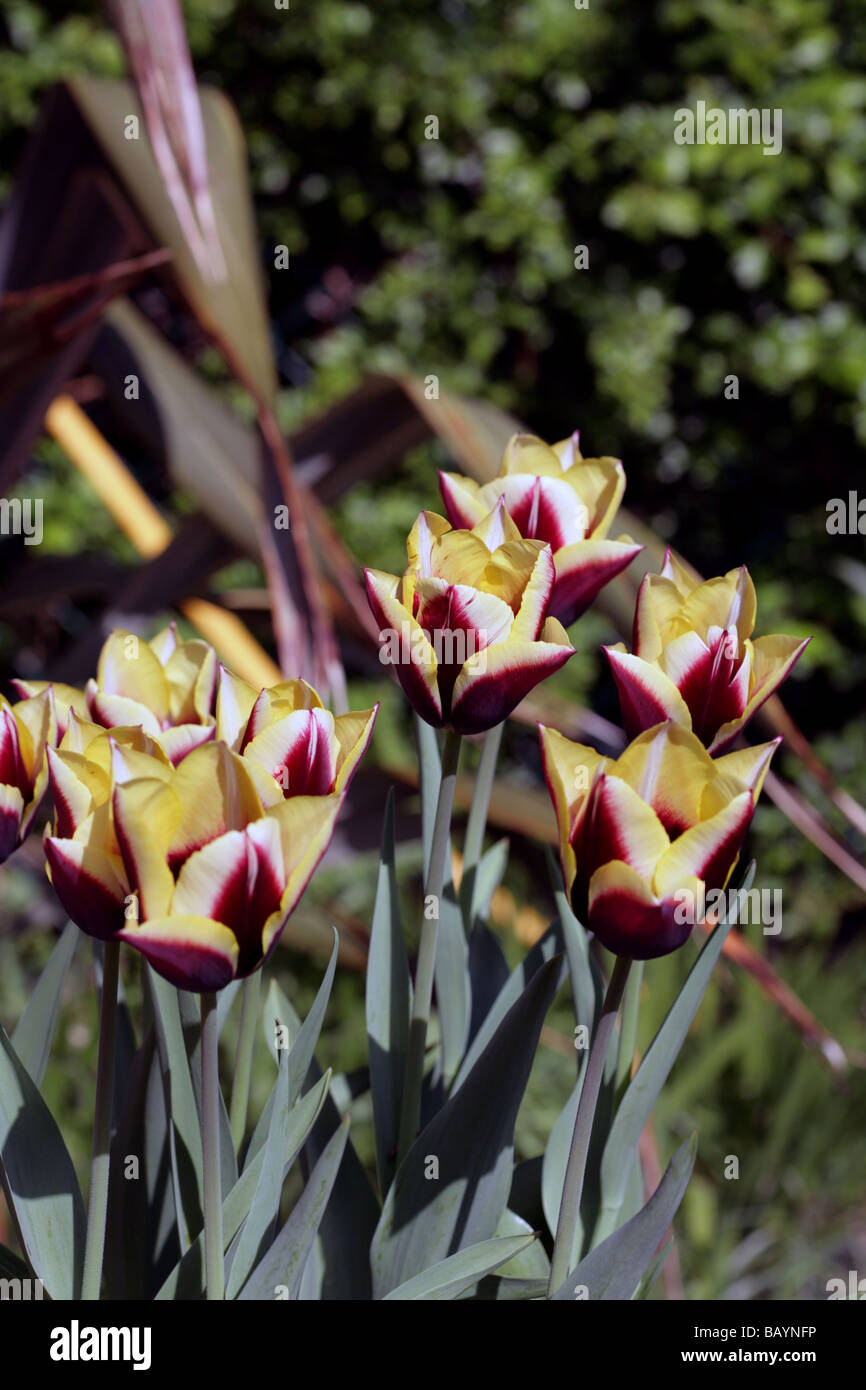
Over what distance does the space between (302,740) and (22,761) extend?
0.09m

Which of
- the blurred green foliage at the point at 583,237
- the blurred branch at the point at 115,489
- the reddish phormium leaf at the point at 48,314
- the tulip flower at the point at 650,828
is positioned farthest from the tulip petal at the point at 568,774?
the blurred green foliage at the point at 583,237

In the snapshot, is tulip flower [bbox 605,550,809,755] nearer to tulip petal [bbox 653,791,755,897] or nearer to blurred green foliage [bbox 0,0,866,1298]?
tulip petal [bbox 653,791,755,897]

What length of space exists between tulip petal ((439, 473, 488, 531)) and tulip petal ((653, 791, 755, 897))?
0.13 meters

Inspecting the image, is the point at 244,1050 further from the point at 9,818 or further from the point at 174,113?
the point at 174,113

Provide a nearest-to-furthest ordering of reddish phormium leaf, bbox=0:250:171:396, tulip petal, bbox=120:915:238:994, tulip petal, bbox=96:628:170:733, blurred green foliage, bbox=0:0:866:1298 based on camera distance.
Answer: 1. tulip petal, bbox=120:915:238:994
2. tulip petal, bbox=96:628:170:733
3. reddish phormium leaf, bbox=0:250:171:396
4. blurred green foliage, bbox=0:0:866:1298

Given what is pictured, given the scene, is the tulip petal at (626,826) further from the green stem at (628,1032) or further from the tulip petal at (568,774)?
the green stem at (628,1032)

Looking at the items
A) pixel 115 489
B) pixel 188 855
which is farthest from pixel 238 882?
pixel 115 489

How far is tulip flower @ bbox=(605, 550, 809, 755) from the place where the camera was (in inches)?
12.5

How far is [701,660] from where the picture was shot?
0.32 meters

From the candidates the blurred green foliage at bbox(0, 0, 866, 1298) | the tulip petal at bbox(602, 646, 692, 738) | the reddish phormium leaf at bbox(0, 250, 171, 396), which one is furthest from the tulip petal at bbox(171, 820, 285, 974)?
the blurred green foliage at bbox(0, 0, 866, 1298)

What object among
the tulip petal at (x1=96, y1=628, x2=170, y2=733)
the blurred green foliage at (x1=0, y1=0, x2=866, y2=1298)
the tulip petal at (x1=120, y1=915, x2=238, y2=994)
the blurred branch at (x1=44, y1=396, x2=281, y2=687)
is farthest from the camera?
the blurred green foliage at (x1=0, y1=0, x2=866, y2=1298)

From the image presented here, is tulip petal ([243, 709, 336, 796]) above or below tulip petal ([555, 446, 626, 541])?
below

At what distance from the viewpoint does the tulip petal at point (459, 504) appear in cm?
37

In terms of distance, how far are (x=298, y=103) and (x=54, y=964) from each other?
218 centimetres
